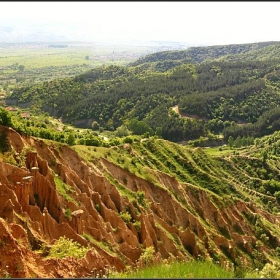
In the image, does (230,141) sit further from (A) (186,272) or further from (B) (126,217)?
(A) (186,272)

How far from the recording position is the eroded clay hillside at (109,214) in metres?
30.0

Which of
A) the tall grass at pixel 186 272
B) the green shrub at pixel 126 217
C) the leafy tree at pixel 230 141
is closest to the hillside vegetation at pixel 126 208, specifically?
the tall grass at pixel 186 272

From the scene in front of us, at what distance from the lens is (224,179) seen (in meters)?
83.4

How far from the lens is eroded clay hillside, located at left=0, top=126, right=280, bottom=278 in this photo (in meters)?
30.0

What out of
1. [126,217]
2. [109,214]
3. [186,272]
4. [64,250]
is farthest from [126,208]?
[186,272]

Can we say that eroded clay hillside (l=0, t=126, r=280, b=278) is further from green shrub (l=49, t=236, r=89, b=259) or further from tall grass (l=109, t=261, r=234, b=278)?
tall grass (l=109, t=261, r=234, b=278)

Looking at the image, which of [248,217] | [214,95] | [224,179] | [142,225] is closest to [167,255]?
[142,225]

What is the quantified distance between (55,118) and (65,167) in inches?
5640

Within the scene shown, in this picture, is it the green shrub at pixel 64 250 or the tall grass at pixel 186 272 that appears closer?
the tall grass at pixel 186 272

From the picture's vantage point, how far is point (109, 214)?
43812 mm

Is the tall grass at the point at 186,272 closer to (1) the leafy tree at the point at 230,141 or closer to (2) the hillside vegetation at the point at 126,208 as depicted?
(2) the hillside vegetation at the point at 126,208

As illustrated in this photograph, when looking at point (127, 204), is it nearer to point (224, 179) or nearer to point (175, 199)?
point (175, 199)

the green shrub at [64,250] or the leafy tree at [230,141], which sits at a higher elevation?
the green shrub at [64,250]

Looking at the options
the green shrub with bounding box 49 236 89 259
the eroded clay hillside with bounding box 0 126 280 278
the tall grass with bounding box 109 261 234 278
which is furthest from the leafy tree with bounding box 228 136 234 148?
the tall grass with bounding box 109 261 234 278
